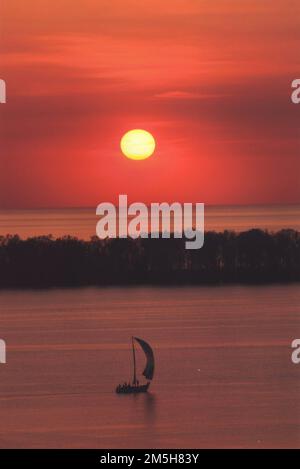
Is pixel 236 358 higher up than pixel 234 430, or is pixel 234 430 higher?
pixel 236 358

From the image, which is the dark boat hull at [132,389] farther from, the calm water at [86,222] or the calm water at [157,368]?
the calm water at [86,222]

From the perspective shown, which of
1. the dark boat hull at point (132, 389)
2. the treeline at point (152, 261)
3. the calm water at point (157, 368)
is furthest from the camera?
the treeline at point (152, 261)

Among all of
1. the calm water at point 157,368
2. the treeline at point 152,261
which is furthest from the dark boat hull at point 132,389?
the treeline at point 152,261

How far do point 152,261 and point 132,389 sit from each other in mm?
28069

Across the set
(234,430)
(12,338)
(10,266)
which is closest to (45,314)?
(12,338)

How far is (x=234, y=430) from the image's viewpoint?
22.1 metres

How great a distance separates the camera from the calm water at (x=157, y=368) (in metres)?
22.0

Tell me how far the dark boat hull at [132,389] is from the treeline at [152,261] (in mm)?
26763

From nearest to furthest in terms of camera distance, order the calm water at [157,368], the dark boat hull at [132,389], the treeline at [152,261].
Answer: the calm water at [157,368], the dark boat hull at [132,389], the treeline at [152,261]

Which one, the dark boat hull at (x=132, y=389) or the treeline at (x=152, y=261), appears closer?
the dark boat hull at (x=132, y=389)

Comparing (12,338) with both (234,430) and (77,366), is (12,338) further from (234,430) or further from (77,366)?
(234,430)

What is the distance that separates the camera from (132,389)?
92.1ft

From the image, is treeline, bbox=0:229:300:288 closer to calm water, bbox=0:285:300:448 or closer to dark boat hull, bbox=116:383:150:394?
calm water, bbox=0:285:300:448
